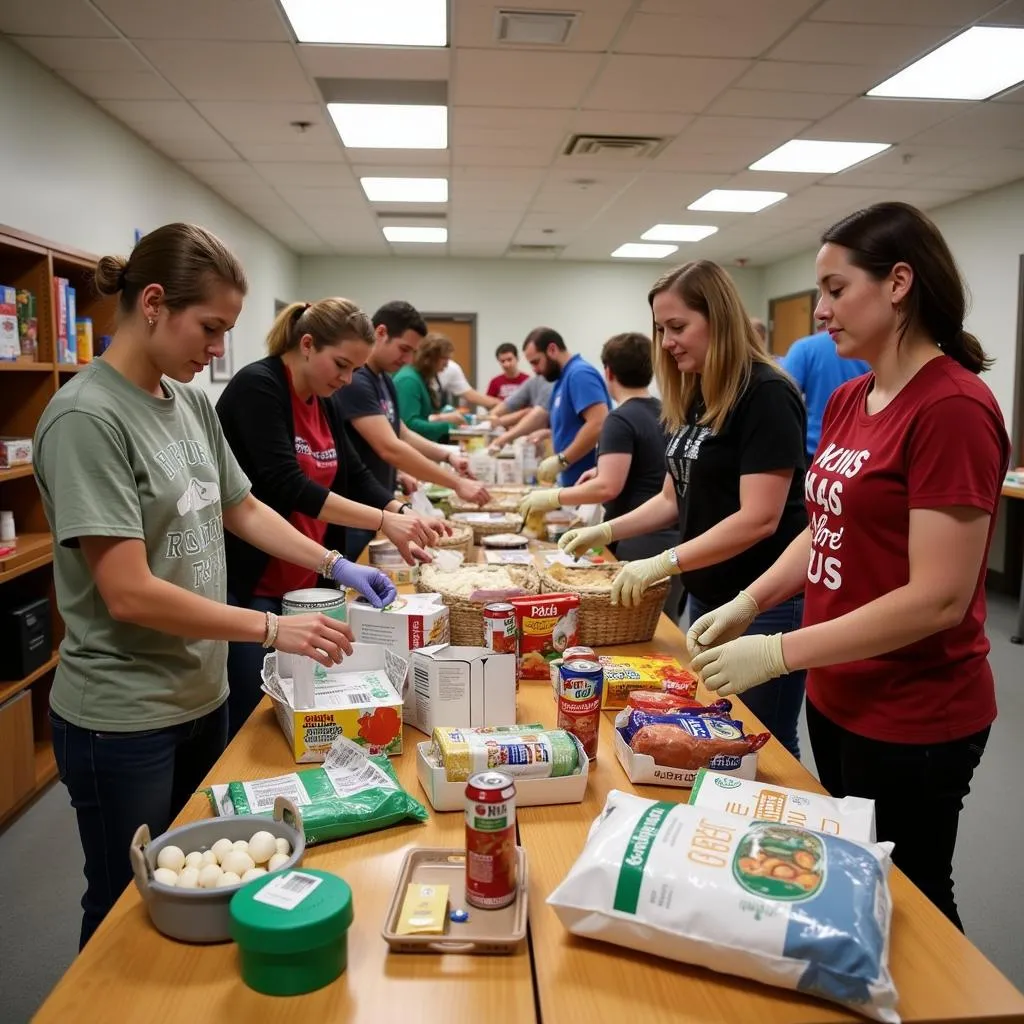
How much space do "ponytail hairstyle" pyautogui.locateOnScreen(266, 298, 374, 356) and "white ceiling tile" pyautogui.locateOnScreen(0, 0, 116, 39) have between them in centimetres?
195

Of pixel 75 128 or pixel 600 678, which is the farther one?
pixel 75 128

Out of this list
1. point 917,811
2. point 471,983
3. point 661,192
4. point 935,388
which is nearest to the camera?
point 471,983

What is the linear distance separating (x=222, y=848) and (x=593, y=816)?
0.54 m

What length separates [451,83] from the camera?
4.22 metres

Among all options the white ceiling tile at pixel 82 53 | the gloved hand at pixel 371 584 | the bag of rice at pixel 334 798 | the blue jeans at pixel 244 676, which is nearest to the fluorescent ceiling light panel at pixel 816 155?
the white ceiling tile at pixel 82 53

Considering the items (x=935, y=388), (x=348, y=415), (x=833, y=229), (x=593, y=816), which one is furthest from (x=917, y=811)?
(x=348, y=415)

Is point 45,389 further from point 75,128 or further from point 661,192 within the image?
point 661,192

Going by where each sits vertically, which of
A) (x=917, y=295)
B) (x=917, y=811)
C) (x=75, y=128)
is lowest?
(x=917, y=811)

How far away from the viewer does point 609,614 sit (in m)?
2.03

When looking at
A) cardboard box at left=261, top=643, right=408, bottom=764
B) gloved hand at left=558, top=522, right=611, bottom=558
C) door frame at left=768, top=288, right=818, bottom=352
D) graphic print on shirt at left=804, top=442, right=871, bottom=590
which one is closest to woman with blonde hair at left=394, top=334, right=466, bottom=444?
gloved hand at left=558, top=522, right=611, bottom=558

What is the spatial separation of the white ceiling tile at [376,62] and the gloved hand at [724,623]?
10.3 ft

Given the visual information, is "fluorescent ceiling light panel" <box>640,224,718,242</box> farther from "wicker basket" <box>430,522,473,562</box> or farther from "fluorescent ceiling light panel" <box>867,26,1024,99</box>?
"wicker basket" <box>430,522,473,562</box>

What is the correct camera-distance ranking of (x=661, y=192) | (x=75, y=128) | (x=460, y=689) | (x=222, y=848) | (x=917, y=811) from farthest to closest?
(x=661, y=192), (x=75, y=128), (x=460, y=689), (x=917, y=811), (x=222, y=848)

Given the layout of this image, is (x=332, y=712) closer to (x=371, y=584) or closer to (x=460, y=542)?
(x=371, y=584)
